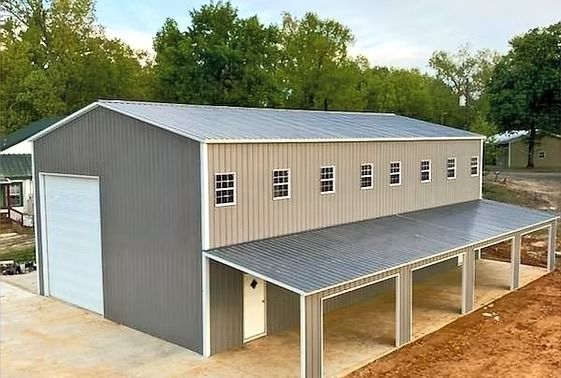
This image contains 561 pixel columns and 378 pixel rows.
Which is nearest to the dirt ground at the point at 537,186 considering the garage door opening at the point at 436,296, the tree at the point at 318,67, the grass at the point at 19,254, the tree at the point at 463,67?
the garage door opening at the point at 436,296

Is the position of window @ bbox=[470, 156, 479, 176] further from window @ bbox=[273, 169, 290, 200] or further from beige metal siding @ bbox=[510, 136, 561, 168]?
beige metal siding @ bbox=[510, 136, 561, 168]

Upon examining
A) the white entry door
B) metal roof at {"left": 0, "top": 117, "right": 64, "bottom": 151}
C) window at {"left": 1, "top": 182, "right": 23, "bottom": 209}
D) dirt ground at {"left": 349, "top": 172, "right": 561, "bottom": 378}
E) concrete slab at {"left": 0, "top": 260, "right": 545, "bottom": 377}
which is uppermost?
metal roof at {"left": 0, "top": 117, "right": 64, "bottom": 151}

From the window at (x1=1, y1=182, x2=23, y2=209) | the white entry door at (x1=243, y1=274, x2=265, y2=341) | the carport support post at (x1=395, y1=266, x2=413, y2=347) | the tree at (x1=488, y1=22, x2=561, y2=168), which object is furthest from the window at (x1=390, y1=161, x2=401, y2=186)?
the tree at (x1=488, y1=22, x2=561, y2=168)

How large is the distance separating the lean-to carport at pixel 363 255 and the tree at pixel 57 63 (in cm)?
3351

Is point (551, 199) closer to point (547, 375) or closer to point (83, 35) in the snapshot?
point (547, 375)

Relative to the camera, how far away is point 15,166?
2823cm

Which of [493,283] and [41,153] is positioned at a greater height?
[41,153]

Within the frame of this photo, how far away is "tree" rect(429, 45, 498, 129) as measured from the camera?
64.9 m

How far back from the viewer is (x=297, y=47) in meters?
47.8

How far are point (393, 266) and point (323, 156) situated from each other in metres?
3.45

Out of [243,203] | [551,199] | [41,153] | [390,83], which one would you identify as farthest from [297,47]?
[243,203]

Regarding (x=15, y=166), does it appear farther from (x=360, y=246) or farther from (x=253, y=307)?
(x=360, y=246)

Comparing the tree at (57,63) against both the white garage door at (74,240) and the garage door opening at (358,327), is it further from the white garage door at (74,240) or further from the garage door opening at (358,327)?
the garage door opening at (358,327)

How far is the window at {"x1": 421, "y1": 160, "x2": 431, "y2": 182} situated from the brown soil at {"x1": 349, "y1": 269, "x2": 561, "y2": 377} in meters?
4.41
